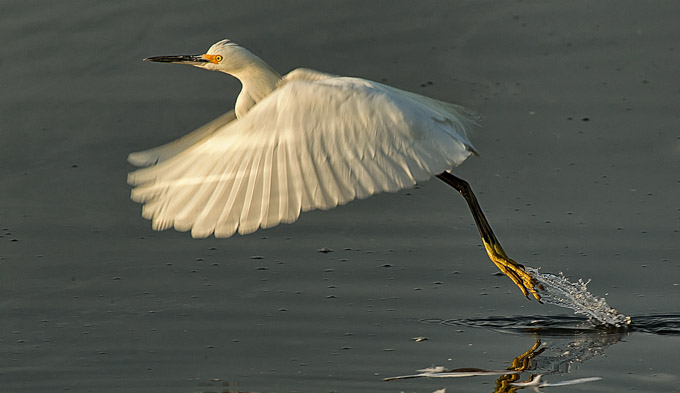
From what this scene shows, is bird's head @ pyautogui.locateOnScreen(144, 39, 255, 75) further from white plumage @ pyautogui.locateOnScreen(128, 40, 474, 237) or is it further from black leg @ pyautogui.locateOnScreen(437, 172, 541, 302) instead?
black leg @ pyautogui.locateOnScreen(437, 172, 541, 302)

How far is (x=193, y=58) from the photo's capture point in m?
4.38

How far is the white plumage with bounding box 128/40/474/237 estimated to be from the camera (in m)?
3.12

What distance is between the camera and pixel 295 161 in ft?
10.8

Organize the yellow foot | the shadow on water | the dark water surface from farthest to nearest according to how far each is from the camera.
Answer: the yellow foot < the shadow on water < the dark water surface

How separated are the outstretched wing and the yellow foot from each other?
0.66 meters

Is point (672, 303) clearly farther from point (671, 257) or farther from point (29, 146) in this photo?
point (29, 146)

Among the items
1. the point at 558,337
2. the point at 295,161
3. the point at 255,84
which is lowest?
the point at 558,337

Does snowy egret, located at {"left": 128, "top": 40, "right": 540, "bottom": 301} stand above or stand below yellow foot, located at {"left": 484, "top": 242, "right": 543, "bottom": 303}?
above

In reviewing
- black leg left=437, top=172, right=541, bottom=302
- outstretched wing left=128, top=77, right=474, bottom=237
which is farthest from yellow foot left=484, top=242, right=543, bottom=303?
outstretched wing left=128, top=77, right=474, bottom=237

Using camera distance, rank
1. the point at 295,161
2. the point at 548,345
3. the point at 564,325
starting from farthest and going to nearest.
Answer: the point at 564,325 < the point at 548,345 < the point at 295,161

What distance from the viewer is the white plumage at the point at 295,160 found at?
3123mm

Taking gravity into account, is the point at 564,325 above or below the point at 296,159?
below

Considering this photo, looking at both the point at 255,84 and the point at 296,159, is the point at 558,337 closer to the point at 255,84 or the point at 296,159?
the point at 296,159

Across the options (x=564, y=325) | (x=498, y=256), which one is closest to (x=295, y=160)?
(x=498, y=256)
